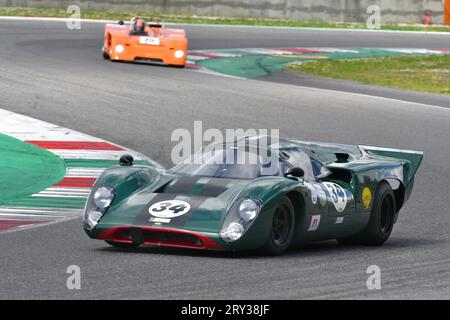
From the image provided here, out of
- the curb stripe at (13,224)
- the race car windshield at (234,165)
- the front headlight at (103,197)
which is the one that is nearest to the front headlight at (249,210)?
the race car windshield at (234,165)

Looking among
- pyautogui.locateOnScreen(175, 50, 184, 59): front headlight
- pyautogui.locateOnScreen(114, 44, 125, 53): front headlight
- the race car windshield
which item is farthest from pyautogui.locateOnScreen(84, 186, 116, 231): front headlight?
pyautogui.locateOnScreen(114, 44, 125, 53): front headlight

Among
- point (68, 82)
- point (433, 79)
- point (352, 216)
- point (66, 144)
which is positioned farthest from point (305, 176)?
point (433, 79)

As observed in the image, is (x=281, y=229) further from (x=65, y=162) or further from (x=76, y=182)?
(x=65, y=162)

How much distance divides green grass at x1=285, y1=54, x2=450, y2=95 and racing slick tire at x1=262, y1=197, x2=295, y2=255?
52.0 ft

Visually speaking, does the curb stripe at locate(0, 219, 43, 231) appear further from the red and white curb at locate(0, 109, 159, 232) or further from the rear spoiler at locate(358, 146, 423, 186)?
the rear spoiler at locate(358, 146, 423, 186)

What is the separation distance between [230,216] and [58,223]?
247 cm

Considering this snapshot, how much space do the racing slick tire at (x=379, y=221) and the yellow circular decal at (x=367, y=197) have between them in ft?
0.23

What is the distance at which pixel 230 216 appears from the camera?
873 cm

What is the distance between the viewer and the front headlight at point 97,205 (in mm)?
9148

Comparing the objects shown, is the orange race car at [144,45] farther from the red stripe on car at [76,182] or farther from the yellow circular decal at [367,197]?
the yellow circular decal at [367,197]

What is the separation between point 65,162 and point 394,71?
16.4m

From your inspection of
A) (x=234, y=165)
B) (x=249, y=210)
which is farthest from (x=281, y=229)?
(x=234, y=165)

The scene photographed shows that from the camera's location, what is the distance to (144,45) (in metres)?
26.7

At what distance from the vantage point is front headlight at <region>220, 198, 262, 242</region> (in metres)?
8.64
